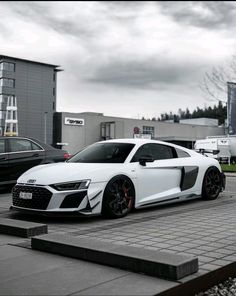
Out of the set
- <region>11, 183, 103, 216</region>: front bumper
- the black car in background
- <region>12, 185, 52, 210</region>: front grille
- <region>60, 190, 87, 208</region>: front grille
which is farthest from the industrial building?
<region>60, 190, 87, 208</region>: front grille

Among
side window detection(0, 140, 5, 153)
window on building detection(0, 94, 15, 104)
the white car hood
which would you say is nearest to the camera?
the white car hood

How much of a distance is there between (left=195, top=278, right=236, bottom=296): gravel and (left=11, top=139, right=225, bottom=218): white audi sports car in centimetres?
321

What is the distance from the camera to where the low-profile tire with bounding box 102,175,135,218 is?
750 centimetres

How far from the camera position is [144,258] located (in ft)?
14.4

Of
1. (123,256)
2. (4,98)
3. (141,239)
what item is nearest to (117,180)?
(141,239)

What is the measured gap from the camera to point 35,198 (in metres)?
7.39

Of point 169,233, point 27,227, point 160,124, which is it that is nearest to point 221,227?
point 169,233

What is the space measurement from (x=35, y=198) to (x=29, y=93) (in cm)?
7055

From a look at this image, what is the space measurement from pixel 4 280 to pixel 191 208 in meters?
5.03

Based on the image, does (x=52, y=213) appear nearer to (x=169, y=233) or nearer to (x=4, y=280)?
(x=169, y=233)

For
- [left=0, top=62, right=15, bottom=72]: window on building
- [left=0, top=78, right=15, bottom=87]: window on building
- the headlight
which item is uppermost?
[left=0, top=62, right=15, bottom=72]: window on building

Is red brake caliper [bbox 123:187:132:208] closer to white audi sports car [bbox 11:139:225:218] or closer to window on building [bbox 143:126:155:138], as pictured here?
white audi sports car [bbox 11:139:225:218]

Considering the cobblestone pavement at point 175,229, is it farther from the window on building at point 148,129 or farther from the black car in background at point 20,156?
the window on building at point 148,129

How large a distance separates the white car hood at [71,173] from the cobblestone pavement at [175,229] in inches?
26.2
